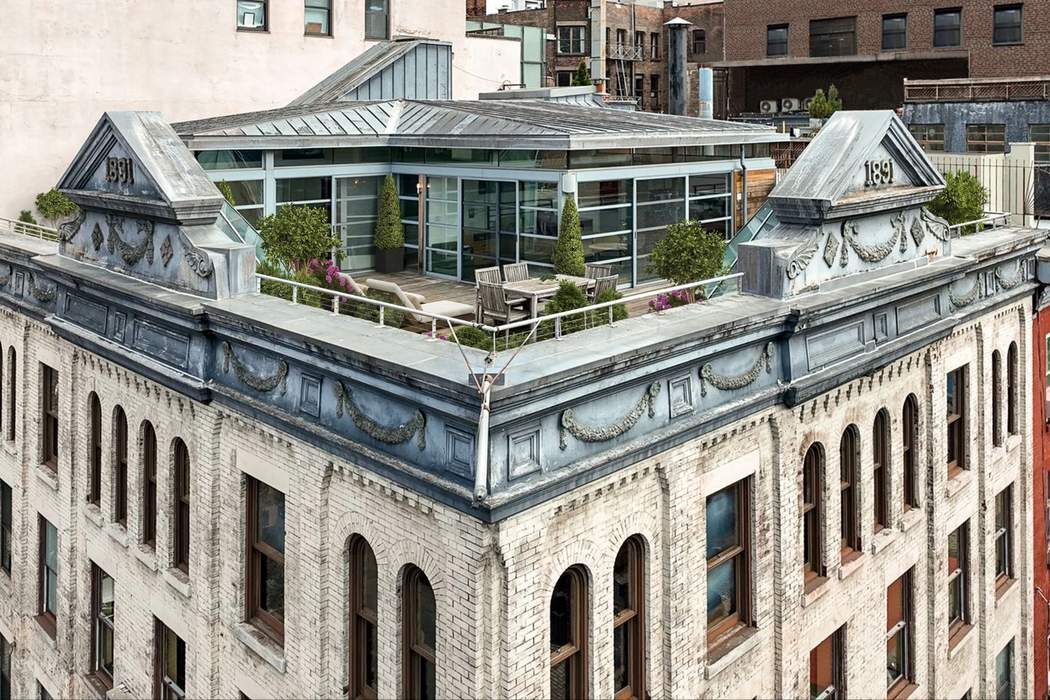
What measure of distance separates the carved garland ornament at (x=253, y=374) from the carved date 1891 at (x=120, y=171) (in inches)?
145

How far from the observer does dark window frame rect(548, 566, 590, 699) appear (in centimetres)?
1126

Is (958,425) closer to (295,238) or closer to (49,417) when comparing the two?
(295,238)

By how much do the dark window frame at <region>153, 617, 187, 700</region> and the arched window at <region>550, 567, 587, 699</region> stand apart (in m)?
6.99

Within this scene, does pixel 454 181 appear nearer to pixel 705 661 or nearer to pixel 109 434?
pixel 109 434

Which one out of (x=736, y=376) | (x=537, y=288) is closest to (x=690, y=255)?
(x=537, y=288)

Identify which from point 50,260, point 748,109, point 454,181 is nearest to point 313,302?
point 50,260

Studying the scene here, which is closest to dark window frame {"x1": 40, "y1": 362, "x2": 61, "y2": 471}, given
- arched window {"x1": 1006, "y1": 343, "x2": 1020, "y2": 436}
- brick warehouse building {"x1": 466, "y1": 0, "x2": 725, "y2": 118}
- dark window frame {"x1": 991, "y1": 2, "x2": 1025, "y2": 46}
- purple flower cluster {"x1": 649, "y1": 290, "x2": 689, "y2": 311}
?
purple flower cluster {"x1": 649, "y1": 290, "x2": 689, "y2": 311}

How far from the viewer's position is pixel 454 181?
71.8ft

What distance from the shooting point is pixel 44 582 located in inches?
797

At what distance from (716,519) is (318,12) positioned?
23813mm

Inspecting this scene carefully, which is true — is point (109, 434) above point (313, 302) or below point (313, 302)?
below

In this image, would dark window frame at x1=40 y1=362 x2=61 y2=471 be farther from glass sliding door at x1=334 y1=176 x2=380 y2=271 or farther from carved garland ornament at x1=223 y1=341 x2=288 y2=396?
carved garland ornament at x1=223 y1=341 x2=288 y2=396

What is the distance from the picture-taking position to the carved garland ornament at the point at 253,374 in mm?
12570

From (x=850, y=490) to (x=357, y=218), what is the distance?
40.3 feet
